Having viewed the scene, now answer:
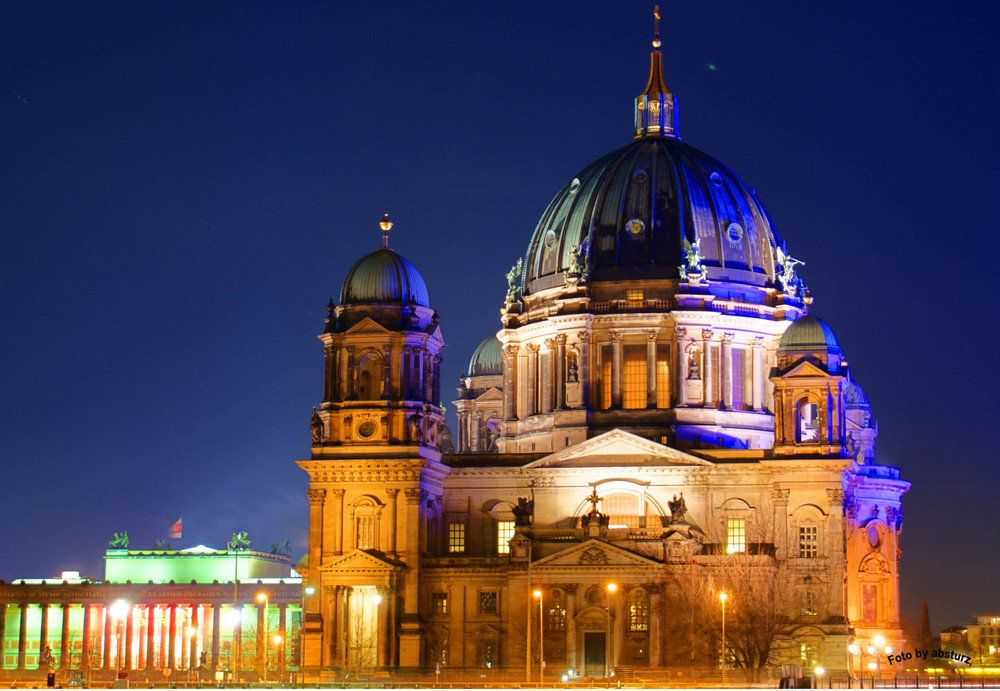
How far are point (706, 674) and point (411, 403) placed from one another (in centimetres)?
2694

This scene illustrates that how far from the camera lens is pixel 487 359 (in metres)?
169

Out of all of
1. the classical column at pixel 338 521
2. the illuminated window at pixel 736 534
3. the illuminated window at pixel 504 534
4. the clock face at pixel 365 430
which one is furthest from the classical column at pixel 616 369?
the classical column at pixel 338 521

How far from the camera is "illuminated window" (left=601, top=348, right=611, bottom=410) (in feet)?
457

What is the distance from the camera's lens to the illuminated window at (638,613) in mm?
119938

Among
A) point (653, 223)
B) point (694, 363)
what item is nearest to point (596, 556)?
point (694, 363)

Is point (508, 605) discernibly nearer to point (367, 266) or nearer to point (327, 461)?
point (327, 461)

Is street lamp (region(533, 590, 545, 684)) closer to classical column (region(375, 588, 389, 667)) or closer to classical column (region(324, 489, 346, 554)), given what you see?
classical column (region(375, 588, 389, 667))

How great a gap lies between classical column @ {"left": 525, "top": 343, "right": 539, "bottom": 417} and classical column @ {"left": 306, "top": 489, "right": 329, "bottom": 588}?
69.9 feet

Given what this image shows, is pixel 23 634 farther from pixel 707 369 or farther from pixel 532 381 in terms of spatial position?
pixel 707 369

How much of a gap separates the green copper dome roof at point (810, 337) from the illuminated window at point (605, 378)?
14781 millimetres

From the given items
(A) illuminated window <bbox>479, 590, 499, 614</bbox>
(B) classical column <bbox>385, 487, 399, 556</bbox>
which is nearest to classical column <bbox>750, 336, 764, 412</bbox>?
(A) illuminated window <bbox>479, 590, 499, 614</bbox>

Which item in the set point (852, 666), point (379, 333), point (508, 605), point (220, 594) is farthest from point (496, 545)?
point (220, 594)

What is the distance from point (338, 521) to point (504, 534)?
1131cm

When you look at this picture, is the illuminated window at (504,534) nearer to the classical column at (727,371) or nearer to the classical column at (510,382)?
the classical column at (510,382)
